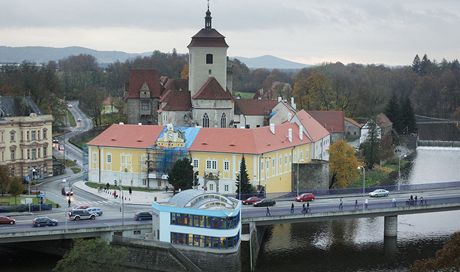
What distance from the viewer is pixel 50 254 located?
49.8 metres

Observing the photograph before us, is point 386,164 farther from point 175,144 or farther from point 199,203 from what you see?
point 199,203

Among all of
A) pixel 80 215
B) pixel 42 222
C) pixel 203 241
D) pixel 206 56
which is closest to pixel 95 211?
pixel 80 215

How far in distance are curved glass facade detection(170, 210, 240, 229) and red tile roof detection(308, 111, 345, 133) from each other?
52210mm

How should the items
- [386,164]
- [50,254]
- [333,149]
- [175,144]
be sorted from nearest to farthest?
[50,254]
[175,144]
[333,149]
[386,164]

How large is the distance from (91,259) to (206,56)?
44.8 meters

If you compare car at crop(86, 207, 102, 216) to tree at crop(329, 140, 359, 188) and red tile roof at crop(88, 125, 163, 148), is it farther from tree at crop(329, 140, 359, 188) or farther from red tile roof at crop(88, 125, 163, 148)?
tree at crop(329, 140, 359, 188)

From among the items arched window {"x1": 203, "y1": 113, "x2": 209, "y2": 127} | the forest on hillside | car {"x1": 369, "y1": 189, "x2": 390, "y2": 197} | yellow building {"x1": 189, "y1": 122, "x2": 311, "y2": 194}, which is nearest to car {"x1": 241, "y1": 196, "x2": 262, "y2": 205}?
yellow building {"x1": 189, "y1": 122, "x2": 311, "y2": 194}

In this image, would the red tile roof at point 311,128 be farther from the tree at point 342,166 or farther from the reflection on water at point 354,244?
the reflection on water at point 354,244

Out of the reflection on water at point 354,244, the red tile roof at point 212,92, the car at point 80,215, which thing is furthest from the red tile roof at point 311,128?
the car at point 80,215

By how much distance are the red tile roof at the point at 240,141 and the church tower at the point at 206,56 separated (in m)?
14.4

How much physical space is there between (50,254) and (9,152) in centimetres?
2197

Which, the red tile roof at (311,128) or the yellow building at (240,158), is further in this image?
the red tile roof at (311,128)

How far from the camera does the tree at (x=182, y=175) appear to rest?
62.0m

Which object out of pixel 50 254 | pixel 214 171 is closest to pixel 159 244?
pixel 50 254
